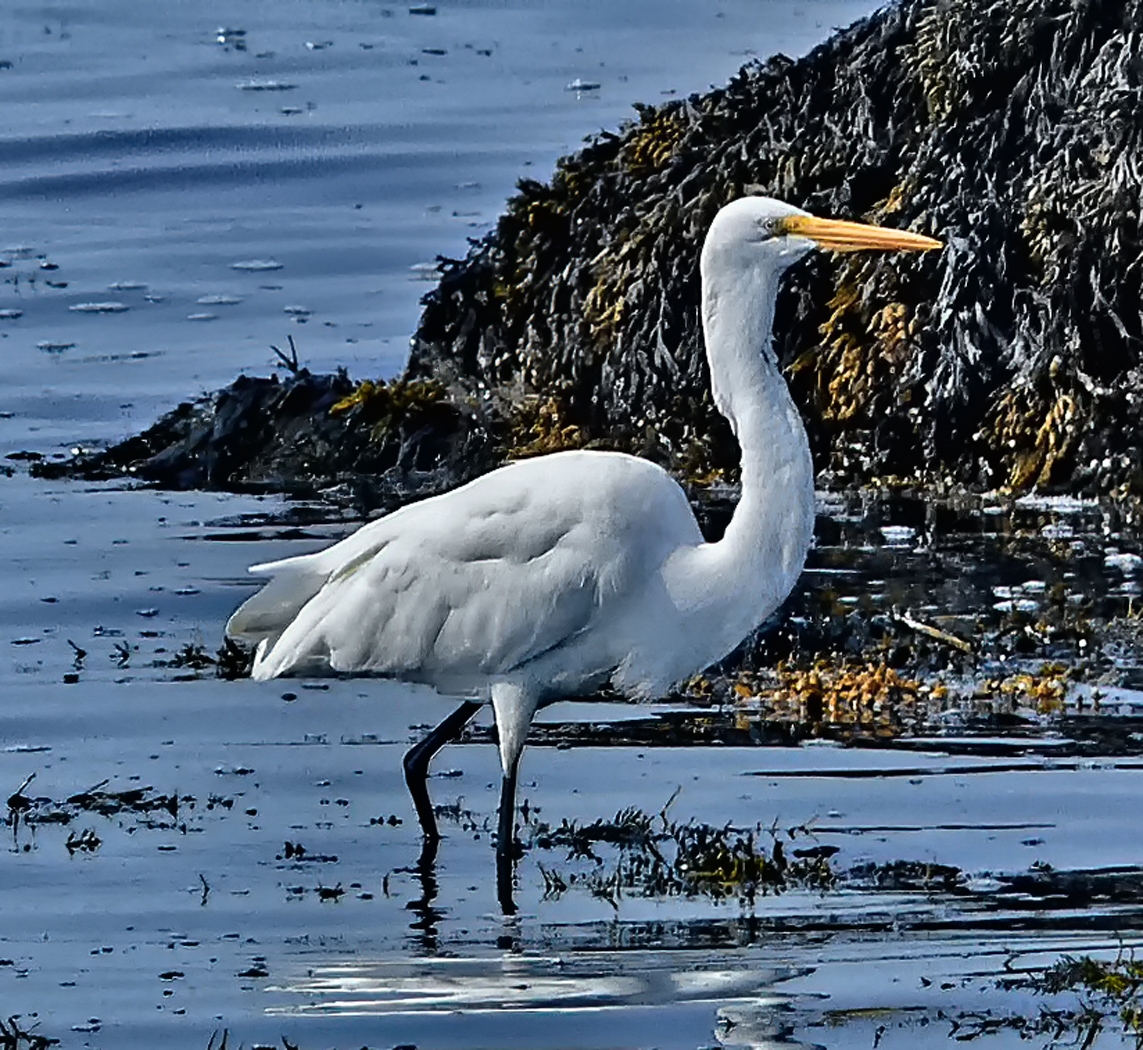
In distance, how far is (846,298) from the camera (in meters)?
13.5

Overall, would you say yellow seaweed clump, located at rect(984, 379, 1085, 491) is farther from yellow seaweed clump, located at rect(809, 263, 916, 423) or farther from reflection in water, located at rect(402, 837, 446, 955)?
reflection in water, located at rect(402, 837, 446, 955)

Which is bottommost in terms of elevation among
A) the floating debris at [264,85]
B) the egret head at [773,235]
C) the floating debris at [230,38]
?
the egret head at [773,235]

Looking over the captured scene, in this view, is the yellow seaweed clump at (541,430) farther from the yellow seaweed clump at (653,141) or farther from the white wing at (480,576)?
the white wing at (480,576)

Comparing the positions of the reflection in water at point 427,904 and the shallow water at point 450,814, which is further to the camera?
the reflection in water at point 427,904

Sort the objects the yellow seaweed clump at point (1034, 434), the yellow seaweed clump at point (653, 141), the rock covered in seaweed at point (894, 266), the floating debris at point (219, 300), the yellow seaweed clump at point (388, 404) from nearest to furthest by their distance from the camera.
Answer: the yellow seaweed clump at point (1034, 434), the rock covered in seaweed at point (894, 266), the yellow seaweed clump at point (388, 404), the yellow seaweed clump at point (653, 141), the floating debris at point (219, 300)

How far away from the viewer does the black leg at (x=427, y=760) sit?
8852mm

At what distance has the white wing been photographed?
8.59m

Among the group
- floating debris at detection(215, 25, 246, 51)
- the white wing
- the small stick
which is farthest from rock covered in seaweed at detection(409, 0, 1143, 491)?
floating debris at detection(215, 25, 246, 51)

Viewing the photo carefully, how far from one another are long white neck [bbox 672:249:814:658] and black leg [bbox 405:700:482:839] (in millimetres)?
1136

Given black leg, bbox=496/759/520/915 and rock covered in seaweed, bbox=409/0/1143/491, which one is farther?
rock covered in seaweed, bbox=409/0/1143/491

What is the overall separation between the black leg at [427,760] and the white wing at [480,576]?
0.22 metres

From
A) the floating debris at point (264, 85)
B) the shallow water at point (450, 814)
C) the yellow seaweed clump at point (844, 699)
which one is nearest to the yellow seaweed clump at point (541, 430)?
the shallow water at point (450, 814)

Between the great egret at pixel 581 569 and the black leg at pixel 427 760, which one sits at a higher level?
the great egret at pixel 581 569

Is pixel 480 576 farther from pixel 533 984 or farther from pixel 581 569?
pixel 533 984
